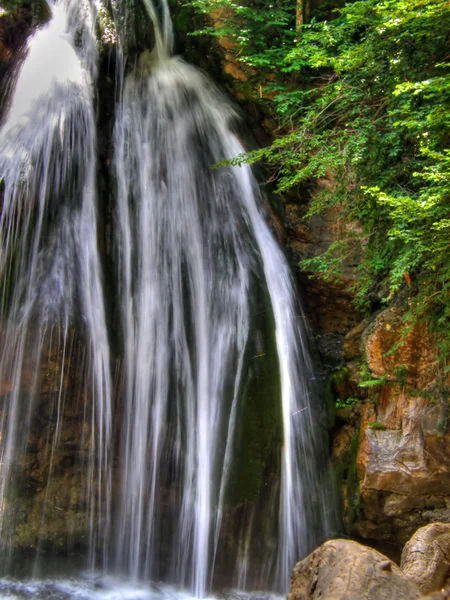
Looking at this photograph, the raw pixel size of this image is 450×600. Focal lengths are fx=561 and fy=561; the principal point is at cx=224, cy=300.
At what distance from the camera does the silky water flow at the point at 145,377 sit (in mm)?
5770

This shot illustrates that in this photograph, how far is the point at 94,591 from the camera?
5379 millimetres

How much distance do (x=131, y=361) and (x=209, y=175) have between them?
9.68ft

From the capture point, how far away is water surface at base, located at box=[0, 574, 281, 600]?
5.27 m

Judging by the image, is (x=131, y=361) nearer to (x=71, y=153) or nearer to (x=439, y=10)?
(x=71, y=153)

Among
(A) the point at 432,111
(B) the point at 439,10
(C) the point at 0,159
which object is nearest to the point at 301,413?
(A) the point at 432,111

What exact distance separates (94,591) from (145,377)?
2.18 m

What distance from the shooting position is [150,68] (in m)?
8.80

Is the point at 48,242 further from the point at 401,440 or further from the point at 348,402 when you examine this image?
the point at 401,440

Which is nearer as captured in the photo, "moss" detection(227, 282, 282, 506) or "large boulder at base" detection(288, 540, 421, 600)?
"large boulder at base" detection(288, 540, 421, 600)

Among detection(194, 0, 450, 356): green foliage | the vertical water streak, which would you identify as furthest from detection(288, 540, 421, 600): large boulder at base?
the vertical water streak

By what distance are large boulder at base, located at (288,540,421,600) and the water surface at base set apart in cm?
286

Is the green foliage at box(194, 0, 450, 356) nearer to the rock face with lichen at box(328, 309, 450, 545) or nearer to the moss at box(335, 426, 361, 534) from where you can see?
the rock face with lichen at box(328, 309, 450, 545)

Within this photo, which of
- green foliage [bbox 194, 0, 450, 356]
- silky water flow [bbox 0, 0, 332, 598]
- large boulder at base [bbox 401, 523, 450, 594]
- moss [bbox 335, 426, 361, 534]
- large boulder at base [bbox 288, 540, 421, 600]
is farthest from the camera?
moss [bbox 335, 426, 361, 534]

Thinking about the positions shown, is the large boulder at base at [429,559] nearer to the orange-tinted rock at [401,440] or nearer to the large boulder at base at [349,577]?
the large boulder at base at [349,577]
